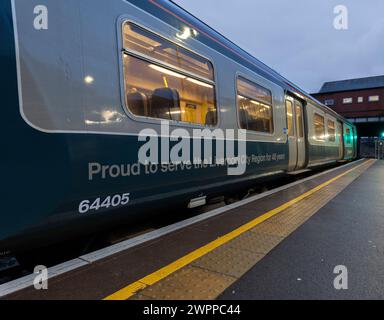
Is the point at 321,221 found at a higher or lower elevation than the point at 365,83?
lower

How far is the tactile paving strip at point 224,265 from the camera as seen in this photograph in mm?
2037

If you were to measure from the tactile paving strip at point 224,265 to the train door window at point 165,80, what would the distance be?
5.05 feet

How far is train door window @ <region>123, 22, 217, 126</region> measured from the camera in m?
2.76

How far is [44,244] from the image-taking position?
7.12 ft

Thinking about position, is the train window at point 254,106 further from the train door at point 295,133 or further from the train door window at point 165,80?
the train door at point 295,133

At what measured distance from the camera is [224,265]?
8.13ft

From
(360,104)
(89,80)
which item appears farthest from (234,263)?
(360,104)

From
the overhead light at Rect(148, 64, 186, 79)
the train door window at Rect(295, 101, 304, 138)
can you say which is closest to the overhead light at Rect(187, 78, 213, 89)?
the overhead light at Rect(148, 64, 186, 79)

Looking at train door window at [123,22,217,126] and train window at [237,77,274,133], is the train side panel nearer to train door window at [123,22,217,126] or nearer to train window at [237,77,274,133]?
train window at [237,77,274,133]

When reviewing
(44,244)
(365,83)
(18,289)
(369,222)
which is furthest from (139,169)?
(365,83)

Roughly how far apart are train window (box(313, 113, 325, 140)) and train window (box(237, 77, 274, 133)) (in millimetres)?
4255

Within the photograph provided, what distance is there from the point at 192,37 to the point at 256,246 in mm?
2674

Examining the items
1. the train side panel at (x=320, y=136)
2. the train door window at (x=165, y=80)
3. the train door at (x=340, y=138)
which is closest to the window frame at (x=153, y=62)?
the train door window at (x=165, y=80)
